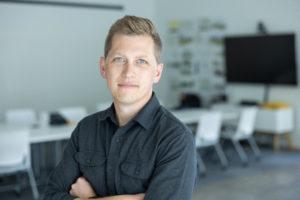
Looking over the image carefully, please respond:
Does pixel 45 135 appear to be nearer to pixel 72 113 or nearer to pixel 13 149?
pixel 13 149

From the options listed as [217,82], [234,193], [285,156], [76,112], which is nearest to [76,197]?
[234,193]

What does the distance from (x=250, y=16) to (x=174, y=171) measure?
7234mm

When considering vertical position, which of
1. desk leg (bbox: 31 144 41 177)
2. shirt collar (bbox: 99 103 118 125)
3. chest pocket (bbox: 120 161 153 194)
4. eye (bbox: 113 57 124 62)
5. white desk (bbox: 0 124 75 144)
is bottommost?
desk leg (bbox: 31 144 41 177)

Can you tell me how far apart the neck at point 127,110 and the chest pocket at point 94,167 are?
0.49 feet

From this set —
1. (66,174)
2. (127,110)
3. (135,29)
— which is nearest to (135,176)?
(127,110)

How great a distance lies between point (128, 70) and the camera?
1.40 meters

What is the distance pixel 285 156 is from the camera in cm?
700

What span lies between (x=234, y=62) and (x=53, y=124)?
4223 millimetres

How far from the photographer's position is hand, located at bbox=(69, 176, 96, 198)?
1536 mm

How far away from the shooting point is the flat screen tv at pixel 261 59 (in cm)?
744

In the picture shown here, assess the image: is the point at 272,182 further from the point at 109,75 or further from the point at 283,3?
the point at 109,75

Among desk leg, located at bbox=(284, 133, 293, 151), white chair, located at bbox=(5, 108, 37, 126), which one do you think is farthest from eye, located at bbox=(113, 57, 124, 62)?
desk leg, located at bbox=(284, 133, 293, 151)

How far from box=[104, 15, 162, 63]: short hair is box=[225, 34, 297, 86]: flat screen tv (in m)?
6.40

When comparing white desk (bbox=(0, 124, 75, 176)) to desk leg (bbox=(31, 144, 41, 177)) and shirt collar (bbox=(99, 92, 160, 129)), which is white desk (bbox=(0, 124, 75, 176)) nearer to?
desk leg (bbox=(31, 144, 41, 177))
